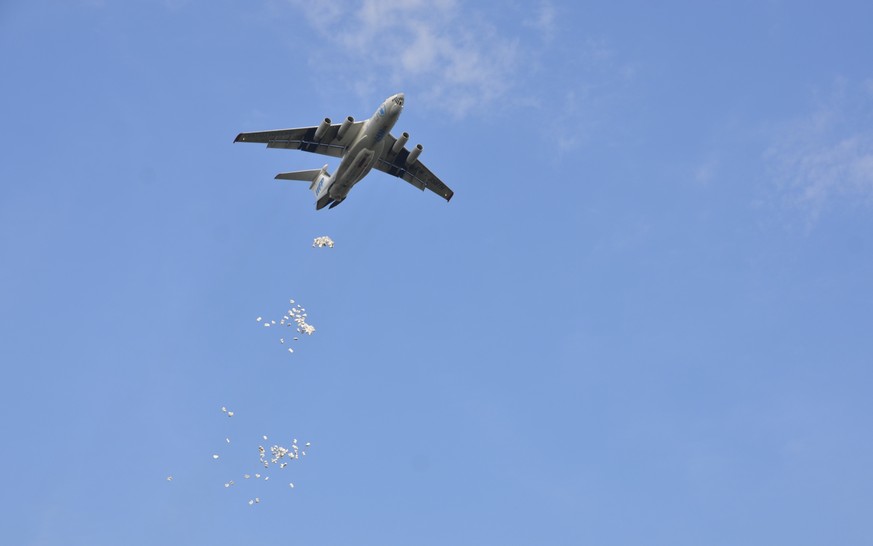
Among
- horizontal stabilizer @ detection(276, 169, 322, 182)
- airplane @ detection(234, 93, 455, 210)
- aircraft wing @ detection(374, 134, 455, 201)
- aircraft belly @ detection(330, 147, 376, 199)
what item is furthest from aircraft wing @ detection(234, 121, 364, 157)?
aircraft wing @ detection(374, 134, 455, 201)

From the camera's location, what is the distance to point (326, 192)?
55.5 metres

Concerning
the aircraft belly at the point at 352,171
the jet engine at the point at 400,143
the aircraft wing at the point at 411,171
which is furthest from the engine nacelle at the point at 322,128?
the jet engine at the point at 400,143

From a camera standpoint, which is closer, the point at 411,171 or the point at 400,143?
the point at 400,143

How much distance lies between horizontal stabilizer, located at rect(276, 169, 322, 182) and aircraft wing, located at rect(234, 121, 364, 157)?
2146 mm

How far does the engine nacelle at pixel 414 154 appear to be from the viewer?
5612 cm

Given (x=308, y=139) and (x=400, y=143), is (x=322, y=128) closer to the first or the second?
(x=308, y=139)

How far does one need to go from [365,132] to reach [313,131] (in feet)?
11.2

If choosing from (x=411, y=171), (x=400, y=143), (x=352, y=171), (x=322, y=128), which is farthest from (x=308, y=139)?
(x=411, y=171)

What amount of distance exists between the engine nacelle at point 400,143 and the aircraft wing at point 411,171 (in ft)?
0.62

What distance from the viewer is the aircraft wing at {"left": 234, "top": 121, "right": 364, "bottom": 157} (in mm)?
54156

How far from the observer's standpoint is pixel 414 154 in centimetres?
5653

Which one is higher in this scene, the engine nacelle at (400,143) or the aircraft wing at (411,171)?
the aircraft wing at (411,171)

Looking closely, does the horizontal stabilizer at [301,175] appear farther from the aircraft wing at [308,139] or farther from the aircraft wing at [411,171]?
the aircraft wing at [411,171]

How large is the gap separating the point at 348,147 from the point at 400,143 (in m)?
2.88
